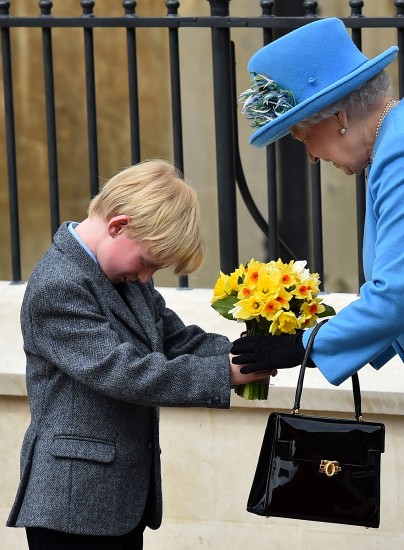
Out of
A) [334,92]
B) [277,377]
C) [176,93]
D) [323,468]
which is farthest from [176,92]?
[323,468]

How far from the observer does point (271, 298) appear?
2.97 metres

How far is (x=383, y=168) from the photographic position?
284cm

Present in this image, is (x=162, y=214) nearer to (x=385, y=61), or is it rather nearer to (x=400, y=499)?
(x=385, y=61)

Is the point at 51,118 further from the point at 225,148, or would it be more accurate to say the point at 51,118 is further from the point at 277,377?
the point at 277,377

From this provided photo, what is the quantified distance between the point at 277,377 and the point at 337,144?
129 cm

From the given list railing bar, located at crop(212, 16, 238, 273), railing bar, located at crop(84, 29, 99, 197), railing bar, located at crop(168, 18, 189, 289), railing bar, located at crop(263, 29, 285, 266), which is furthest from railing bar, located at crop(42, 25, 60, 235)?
railing bar, located at crop(263, 29, 285, 266)

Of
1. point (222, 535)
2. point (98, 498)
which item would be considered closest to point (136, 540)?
point (98, 498)

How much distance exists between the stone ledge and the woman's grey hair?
1288mm

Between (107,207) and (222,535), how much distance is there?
1.75 metres

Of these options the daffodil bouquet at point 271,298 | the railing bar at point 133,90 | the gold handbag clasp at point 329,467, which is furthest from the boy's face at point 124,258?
the railing bar at point 133,90

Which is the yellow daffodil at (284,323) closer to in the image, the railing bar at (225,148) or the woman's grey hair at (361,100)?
the woman's grey hair at (361,100)

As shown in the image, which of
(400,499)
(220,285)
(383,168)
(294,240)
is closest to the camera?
(383,168)

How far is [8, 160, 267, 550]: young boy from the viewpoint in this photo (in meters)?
2.92

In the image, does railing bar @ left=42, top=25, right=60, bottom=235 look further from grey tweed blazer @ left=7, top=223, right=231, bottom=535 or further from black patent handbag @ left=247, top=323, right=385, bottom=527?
black patent handbag @ left=247, top=323, right=385, bottom=527
